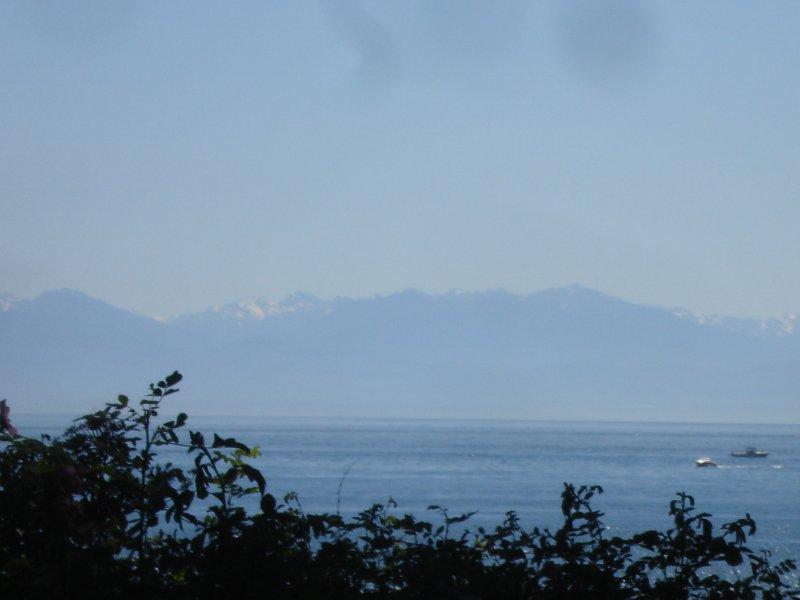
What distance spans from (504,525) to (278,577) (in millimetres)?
1099

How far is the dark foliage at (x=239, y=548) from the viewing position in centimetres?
397

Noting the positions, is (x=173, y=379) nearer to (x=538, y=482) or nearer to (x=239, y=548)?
(x=239, y=548)

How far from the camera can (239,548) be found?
396 centimetres

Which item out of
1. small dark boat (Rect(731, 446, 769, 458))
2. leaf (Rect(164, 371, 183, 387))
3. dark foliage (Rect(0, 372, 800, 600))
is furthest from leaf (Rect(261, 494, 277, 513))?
small dark boat (Rect(731, 446, 769, 458))

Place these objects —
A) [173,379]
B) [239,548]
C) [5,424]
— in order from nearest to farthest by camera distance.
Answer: [239,548], [173,379], [5,424]

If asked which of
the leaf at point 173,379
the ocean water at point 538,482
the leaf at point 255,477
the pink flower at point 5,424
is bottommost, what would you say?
the ocean water at point 538,482

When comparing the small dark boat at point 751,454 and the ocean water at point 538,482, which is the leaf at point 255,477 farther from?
the small dark boat at point 751,454

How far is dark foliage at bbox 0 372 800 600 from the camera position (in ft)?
13.0

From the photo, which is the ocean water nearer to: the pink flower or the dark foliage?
the pink flower

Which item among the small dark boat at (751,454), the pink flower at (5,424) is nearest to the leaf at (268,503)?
the pink flower at (5,424)

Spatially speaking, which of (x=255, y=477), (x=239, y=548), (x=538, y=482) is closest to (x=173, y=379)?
(x=255, y=477)

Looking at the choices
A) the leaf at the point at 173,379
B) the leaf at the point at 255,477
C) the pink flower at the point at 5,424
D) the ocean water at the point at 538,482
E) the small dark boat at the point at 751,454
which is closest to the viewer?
the leaf at the point at 255,477

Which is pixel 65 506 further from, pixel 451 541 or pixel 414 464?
pixel 414 464

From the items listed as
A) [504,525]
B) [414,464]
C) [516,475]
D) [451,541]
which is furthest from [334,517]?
[414,464]
